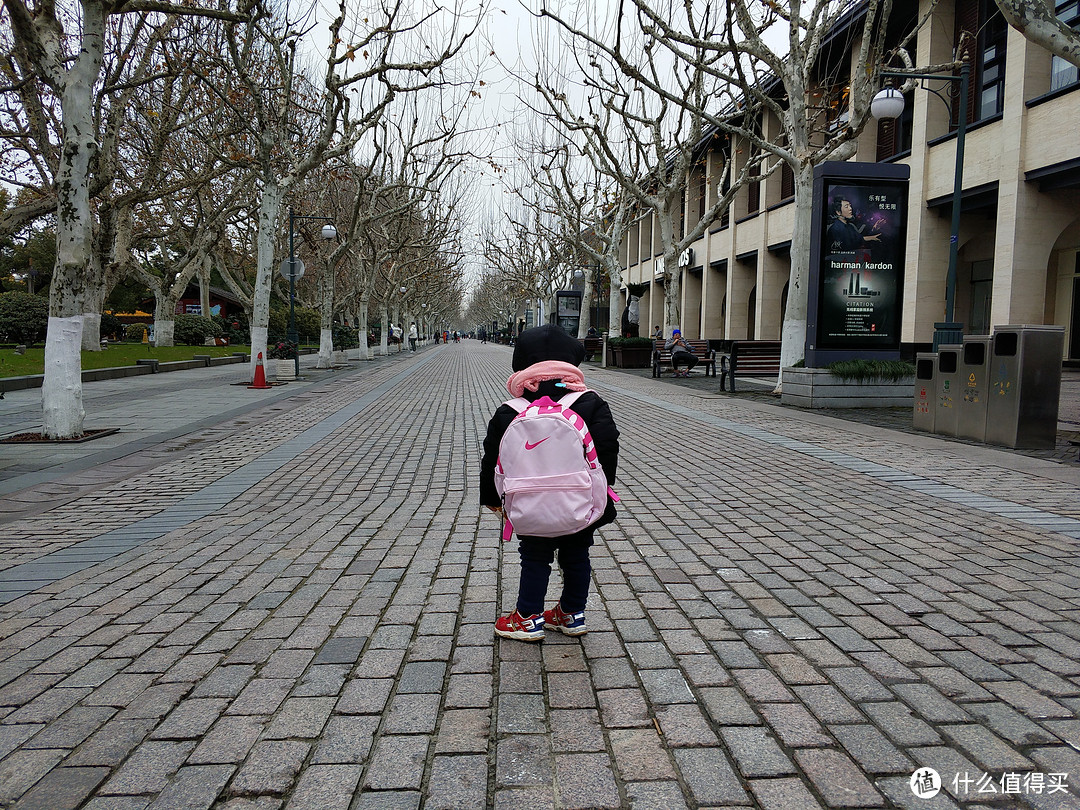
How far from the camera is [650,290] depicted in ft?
164

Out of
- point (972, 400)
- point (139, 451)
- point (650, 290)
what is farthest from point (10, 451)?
point (650, 290)

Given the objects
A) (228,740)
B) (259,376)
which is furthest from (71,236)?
(259,376)

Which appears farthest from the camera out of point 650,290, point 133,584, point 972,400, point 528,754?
point 650,290

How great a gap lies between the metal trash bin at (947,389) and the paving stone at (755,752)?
832 cm

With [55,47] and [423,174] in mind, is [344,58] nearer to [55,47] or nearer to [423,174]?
[55,47]

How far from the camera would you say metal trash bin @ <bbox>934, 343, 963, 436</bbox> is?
9.54m

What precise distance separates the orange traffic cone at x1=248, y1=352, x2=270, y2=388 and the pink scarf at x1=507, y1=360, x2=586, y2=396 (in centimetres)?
1570

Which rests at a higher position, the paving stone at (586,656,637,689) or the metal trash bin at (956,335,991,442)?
the metal trash bin at (956,335,991,442)

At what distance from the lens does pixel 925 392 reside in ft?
33.2

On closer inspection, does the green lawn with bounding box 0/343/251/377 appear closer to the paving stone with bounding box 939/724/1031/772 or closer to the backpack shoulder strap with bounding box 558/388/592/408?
the backpack shoulder strap with bounding box 558/388/592/408

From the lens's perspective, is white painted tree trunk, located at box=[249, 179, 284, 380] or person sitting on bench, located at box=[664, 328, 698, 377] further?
person sitting on bench, located at box=[664, 328, 698, 377]

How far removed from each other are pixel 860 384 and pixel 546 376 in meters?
11.2

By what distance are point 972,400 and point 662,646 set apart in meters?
7.69

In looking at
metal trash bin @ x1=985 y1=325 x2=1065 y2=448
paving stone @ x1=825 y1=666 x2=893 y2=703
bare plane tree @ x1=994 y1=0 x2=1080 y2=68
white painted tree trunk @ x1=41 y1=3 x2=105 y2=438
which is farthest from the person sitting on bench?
paving stone @ x1=825 y1=666 x2=893 y2=703
